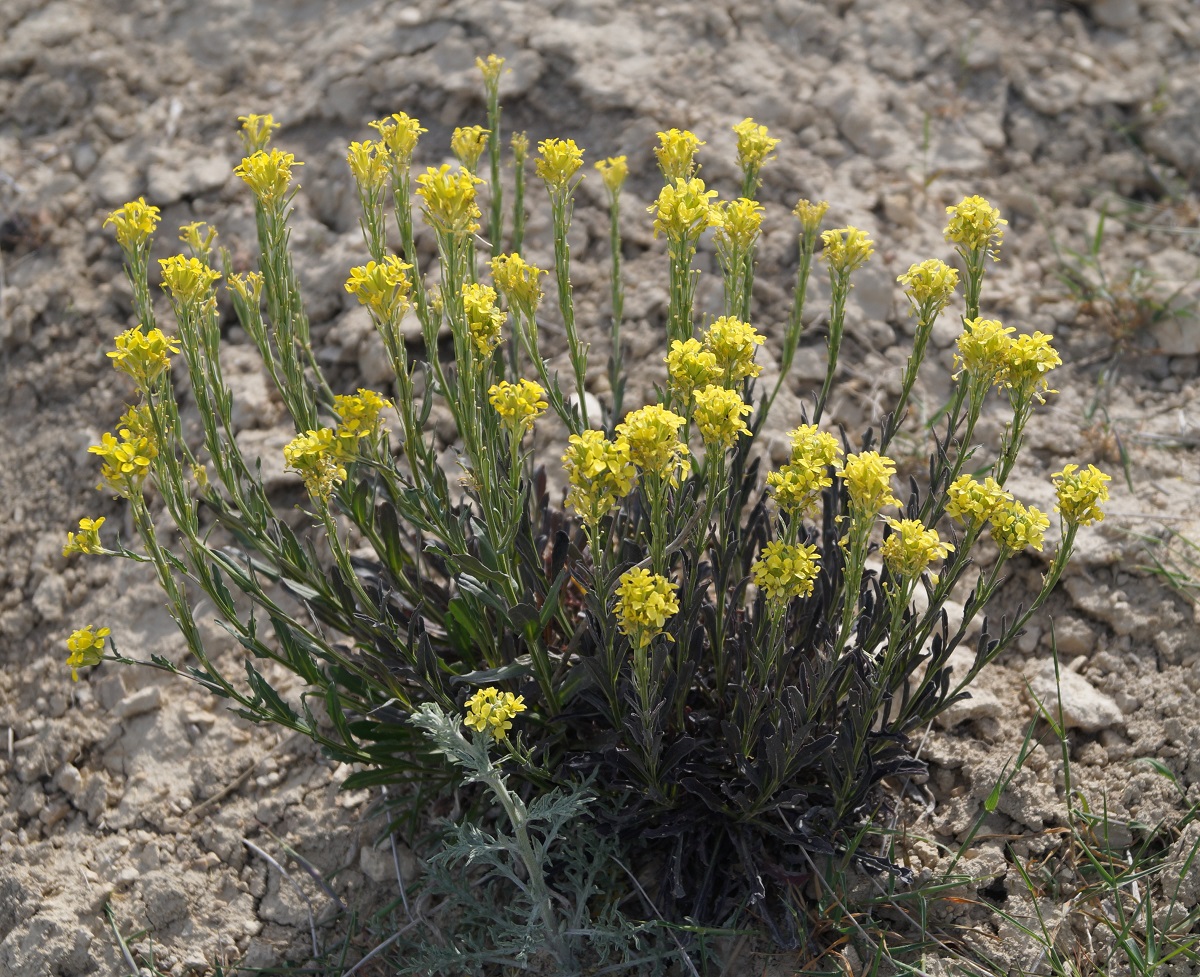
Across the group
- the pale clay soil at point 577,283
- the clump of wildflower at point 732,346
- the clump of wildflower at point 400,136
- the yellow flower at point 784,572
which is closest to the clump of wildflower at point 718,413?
the clump of wildflower at point 732,346

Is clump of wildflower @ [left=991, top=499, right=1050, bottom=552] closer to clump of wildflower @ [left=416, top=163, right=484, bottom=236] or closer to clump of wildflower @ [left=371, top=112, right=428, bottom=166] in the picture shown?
clump of wildflower @ [left=416, top=163, right=484, bottom=236]

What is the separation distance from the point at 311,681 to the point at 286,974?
892 mm

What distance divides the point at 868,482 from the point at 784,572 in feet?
0.88

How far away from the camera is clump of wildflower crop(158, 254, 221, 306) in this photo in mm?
2682

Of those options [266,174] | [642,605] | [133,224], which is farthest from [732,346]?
[133,224]

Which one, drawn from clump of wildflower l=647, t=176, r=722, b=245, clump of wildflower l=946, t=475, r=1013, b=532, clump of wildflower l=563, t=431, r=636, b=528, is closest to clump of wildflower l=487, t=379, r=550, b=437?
clump of wildflower l=563, t=431, r=636, b=528

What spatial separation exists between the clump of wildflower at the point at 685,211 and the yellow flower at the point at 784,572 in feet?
2.68

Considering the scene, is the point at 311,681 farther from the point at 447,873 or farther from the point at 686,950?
the point at 686,950

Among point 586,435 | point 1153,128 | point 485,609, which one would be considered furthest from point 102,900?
A: point 1153,128

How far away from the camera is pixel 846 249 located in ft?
9.41

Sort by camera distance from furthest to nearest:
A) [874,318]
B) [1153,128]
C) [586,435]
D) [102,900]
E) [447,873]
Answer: [1153,128]
[874,318]
[102,900]
[447,873]
[586,435]

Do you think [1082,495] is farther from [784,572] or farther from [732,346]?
[732,346]

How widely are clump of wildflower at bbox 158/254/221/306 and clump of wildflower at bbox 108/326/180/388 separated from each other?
5.2 inches

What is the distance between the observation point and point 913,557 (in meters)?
2.41
